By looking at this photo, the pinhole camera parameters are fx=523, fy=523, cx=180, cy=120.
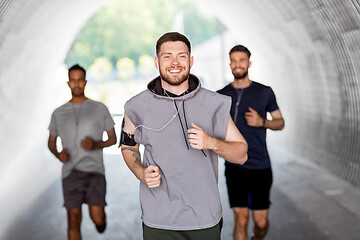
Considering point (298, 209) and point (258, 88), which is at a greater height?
point (258, 88)

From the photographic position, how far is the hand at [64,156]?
510cm

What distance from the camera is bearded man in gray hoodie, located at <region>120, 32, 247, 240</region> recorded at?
330 cm

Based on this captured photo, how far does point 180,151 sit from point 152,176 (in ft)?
0.99

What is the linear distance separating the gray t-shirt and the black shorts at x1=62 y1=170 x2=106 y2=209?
0.12m

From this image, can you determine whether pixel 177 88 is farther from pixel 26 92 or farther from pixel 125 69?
pixel 125 69

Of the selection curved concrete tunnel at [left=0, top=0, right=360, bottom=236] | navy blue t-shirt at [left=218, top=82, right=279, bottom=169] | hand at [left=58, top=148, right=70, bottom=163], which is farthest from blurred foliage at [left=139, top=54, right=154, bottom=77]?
navy blue t-shirt at [left=218, top=82, right=279, bottom=169]

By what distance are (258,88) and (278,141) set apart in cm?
887

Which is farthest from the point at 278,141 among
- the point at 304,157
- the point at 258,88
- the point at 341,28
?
the point at 258,88

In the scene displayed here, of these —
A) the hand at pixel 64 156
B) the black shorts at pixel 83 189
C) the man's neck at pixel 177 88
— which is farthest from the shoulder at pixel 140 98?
the black shorts at pixel 83 189

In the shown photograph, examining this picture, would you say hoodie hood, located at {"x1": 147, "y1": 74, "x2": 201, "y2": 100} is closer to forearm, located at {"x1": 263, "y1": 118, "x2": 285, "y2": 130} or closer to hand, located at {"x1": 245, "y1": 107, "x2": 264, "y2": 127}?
hand, located at {"x1": 245, "y1": 107, "x2": 264, "y2": 127}

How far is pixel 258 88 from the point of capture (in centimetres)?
514

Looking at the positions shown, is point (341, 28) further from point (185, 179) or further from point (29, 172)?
point (29, 172)

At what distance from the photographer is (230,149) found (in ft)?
10.6

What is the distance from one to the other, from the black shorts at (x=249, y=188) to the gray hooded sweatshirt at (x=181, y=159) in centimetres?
180
